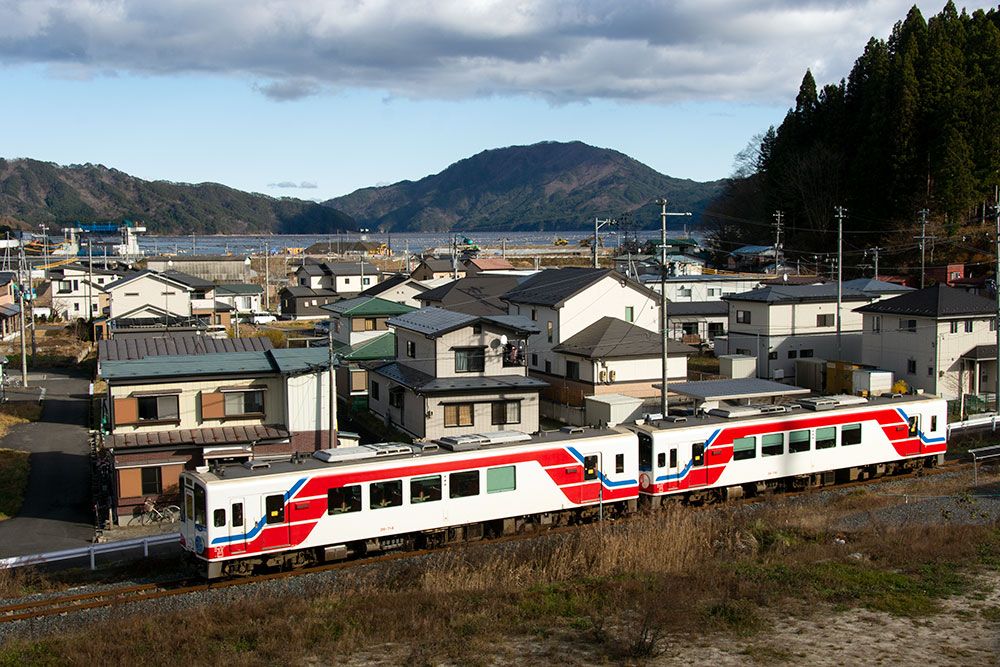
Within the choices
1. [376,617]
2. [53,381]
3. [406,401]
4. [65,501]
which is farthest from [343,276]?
[376,617]

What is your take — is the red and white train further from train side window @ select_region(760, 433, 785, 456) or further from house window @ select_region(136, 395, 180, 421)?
house window @ select_region(136, 395, 180, 421)

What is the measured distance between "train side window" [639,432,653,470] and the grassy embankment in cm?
210

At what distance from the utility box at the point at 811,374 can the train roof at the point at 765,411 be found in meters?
11.5

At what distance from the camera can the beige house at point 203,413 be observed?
61.1ft

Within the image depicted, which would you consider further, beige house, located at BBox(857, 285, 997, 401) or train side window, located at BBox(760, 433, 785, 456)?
beige house, located at BBox(857, 285, 997, 401)

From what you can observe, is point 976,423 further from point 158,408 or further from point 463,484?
point 158,408

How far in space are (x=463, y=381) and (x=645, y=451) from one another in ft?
25.4

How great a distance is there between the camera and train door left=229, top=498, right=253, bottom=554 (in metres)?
13.4

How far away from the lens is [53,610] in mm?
12062

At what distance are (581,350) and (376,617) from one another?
1877cm

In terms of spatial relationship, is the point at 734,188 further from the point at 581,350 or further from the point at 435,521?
the point at 435,521

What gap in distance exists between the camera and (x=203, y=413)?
20062mm

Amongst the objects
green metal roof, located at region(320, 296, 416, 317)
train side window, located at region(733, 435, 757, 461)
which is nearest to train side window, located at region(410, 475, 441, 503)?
train side window, located at region(733, 435, 757, 461)

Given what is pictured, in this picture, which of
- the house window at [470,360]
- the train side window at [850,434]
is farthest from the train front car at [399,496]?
the house window at [470,360]
